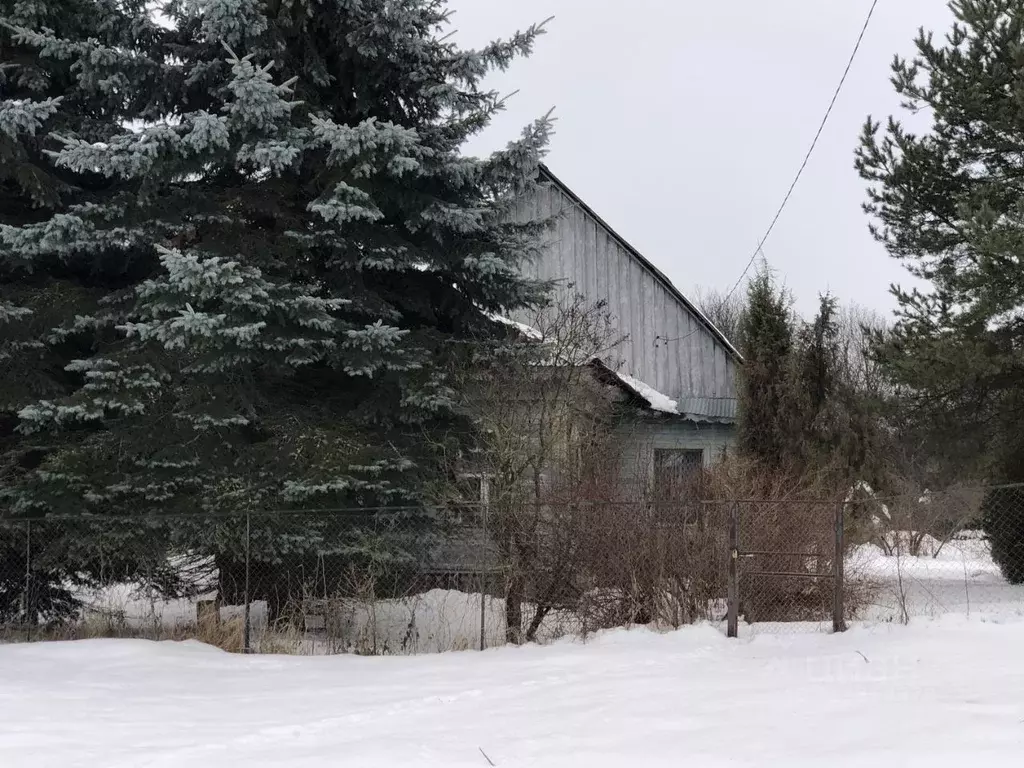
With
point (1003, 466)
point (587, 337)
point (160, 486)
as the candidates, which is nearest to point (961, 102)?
point (1003, 466)

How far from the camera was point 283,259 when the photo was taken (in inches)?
396

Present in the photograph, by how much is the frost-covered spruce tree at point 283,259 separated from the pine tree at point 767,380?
13.9ft

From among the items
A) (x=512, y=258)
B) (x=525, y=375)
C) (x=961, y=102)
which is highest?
(x=961, y=102)

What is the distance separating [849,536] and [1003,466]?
2056 mm

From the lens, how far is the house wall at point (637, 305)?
17.0m

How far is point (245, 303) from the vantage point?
9.32m

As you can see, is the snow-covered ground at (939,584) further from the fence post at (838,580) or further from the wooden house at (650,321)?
the wooden house at (650,321)

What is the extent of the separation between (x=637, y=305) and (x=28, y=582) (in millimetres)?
11384

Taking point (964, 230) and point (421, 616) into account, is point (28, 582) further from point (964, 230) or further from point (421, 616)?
point (964, 230)

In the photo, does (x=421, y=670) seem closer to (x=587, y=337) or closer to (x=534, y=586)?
(x=534, y=586)

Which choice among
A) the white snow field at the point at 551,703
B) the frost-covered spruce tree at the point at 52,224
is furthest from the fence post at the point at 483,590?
the frost-covered spruce tree at the point at 52,224

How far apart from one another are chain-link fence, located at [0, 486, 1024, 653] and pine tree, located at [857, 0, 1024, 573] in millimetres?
2184

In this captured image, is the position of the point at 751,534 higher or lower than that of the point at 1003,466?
lower

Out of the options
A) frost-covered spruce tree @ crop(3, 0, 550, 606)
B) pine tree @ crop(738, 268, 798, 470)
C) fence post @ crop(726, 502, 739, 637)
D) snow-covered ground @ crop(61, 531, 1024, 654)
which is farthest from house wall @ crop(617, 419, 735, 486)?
fence post @ crop(726, 502, 739, 637)
